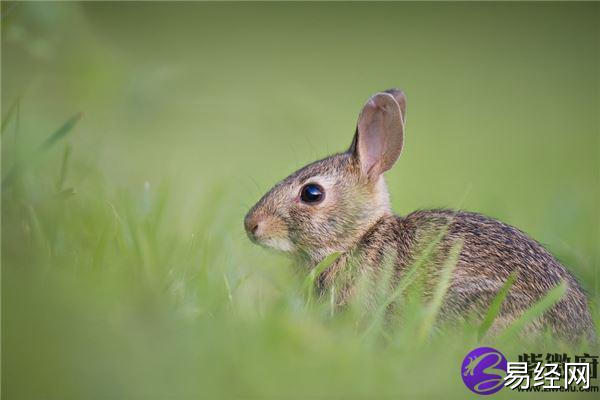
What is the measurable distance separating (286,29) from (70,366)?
4.50m

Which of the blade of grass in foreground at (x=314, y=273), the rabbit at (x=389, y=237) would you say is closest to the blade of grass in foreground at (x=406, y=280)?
the rabbit at (x=389, y=237)

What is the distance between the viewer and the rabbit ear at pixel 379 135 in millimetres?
4824

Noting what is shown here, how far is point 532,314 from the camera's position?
386 centimetres

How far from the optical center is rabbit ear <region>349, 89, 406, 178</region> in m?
4.82

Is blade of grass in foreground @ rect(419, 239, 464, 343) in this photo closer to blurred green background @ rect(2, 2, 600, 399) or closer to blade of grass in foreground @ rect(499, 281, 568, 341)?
blurred green background @ rect(2, 2, 600, 399)

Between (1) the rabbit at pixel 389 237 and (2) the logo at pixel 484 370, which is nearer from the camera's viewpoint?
(2) the logo at pixel 484 370

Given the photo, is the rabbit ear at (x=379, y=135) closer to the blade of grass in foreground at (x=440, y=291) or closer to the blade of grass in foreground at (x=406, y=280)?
the blade of grass in foreground at (x=406, y=280)

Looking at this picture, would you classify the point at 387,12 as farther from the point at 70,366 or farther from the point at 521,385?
the point at 70,366

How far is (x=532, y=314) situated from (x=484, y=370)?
50cm

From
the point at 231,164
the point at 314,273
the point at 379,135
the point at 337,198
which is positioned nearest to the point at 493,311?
the point at 314,273

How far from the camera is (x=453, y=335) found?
3867 mm

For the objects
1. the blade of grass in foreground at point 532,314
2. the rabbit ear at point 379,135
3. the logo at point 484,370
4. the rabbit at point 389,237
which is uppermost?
the rabbit ear at point 379,135

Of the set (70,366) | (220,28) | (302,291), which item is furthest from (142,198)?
(220,28)

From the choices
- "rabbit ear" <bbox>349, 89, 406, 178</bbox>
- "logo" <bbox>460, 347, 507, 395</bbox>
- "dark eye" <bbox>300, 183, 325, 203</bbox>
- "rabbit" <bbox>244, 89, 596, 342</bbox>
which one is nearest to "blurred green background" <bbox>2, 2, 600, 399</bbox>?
"logo" <bbox>460, 347, 507, 395</bbox>
